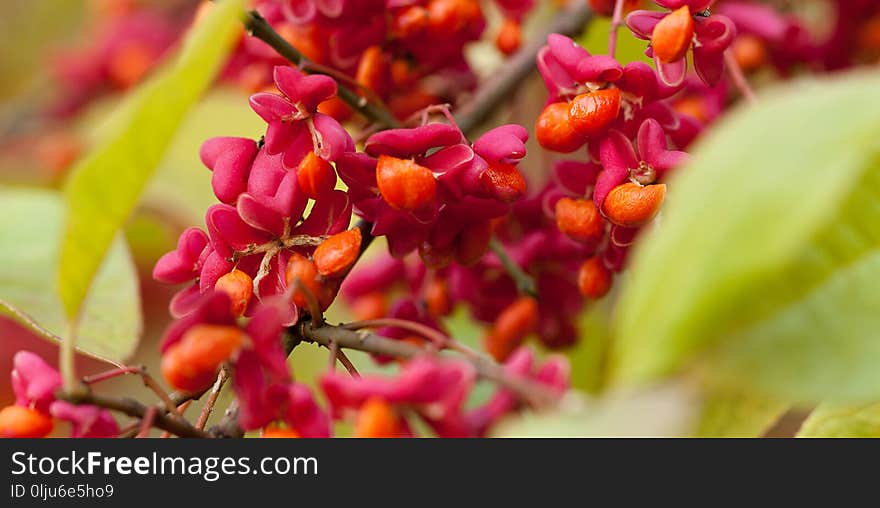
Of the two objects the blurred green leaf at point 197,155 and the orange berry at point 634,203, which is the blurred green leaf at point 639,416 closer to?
the orange berry at point 634,203

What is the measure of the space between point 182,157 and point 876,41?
1.01 meters

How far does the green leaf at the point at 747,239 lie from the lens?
434 mm

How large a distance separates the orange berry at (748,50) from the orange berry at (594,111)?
0.64m

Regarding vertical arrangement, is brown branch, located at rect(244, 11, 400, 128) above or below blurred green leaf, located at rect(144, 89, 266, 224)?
below

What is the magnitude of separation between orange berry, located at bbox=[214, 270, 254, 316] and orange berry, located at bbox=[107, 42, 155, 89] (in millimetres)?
1320

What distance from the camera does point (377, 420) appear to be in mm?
595

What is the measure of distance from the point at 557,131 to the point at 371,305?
53 centimetres

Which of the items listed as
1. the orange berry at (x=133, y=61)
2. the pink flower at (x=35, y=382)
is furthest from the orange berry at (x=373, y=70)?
the orange berry at (x=133, y=61)

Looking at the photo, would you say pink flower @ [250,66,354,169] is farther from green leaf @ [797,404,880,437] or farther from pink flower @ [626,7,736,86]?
green leaf @ [797,404,880,437]

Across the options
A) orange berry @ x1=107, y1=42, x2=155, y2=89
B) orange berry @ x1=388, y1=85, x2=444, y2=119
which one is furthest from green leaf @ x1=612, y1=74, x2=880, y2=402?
orange berry @ x1=107, y1=42, x2=155, y2=89

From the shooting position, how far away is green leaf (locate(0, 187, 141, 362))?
1010 millimetres
